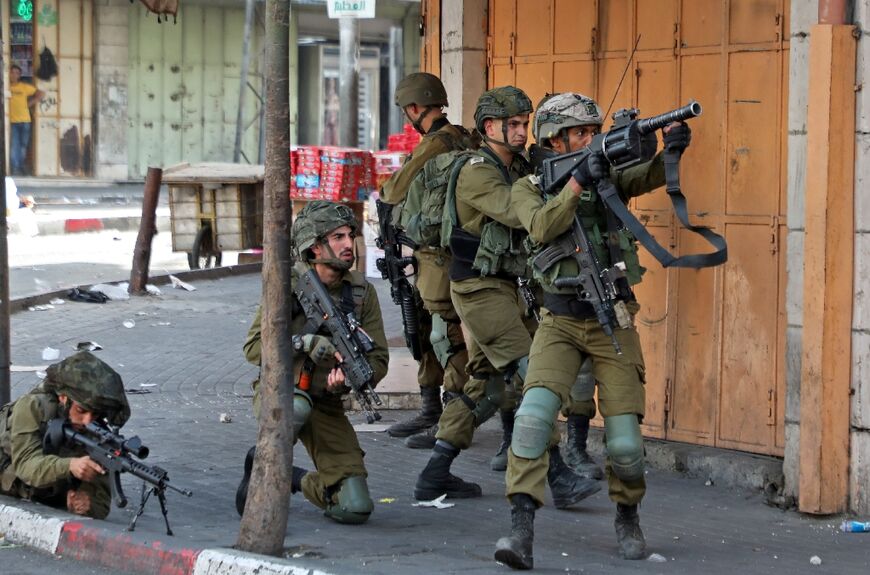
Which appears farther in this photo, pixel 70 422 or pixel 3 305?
pixel 3 305

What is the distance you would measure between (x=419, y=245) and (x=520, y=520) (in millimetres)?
2533

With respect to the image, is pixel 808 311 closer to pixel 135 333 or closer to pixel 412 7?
pixel 135 333

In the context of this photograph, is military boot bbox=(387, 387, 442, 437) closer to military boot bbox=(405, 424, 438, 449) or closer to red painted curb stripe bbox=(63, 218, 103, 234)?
military boot bbox=(405, 424, 438, 449)

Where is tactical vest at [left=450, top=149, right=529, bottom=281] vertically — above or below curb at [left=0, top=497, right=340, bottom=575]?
above

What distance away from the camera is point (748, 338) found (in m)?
7.54

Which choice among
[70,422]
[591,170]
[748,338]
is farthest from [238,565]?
[748,338]

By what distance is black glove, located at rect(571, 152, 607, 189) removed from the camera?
18.8ft

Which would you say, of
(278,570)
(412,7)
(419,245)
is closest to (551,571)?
(278,570)

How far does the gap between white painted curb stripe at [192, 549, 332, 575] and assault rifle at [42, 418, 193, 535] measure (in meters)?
0.35

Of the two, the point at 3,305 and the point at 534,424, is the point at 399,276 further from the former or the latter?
the point at 534,424

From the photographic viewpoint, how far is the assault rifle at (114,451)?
244 inches

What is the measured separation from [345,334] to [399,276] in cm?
231

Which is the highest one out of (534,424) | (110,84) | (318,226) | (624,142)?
(110,84)

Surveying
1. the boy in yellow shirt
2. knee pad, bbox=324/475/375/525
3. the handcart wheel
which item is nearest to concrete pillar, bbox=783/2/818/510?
knee pad, bbox=324/475/375/525
